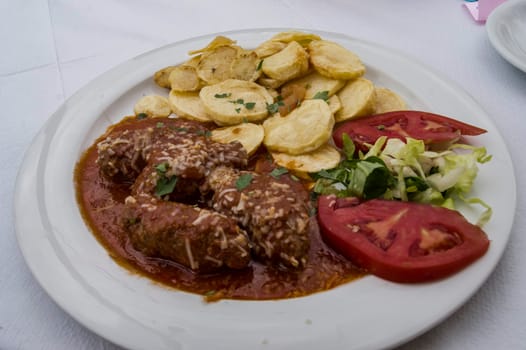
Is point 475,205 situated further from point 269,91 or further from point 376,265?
point 269,91

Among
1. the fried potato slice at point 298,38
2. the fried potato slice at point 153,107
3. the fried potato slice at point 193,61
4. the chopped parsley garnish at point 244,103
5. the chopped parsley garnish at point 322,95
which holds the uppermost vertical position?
the fried potato slice at point 298,38

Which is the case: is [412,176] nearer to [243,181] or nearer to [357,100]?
[357,100]

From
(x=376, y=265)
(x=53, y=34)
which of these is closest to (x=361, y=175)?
(x=376, y=265)

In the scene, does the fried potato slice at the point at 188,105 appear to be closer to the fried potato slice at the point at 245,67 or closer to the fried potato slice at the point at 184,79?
the fried potato slice at the point at 184,79

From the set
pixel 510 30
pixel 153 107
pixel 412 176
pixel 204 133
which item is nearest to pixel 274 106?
pixel 204 133

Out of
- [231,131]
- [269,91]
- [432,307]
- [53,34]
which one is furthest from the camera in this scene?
[53,34]

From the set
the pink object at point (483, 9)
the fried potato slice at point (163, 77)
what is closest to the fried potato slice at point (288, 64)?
the fried potato slice at point (163, 77)

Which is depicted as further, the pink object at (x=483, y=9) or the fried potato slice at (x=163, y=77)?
the pink object at (x=483, y=9)
